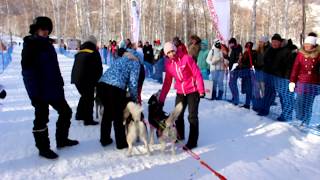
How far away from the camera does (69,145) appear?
5.71 metres

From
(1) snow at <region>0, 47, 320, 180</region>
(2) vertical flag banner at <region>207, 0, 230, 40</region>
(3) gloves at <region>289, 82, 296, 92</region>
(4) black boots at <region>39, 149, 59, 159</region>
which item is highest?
(2) vertical flag banner at <region>207, 0, 230, 40</region>

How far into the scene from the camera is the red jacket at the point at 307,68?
6.66m

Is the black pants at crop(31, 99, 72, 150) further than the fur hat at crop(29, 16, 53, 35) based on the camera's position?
Yes

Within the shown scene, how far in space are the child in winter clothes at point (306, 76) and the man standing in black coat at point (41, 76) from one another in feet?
14.0

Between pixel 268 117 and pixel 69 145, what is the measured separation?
4393 millimetres

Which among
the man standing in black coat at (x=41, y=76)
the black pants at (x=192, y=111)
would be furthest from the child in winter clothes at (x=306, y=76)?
the man standing in black coat at (x=41, y=76)

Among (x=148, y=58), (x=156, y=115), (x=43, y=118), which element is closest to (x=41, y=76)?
(x=43, y=118)

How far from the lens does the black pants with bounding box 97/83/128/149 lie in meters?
5.29

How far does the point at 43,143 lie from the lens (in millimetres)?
5078

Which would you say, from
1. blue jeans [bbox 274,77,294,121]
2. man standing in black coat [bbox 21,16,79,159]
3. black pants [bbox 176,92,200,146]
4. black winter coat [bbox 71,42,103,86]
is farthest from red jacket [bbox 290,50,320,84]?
man standing in black coat [bbox 21,16,79,159]

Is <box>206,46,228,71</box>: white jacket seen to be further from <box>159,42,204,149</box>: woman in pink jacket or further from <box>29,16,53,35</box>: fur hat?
<box>29,16,53,35</box>: fur hat

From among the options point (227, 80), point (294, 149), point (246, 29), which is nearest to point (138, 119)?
point (294, 149)

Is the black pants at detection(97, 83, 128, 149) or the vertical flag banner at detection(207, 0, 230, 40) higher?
the vertical flag banner at detection(207, 0, 230, 40)

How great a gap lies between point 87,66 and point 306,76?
4018mm
